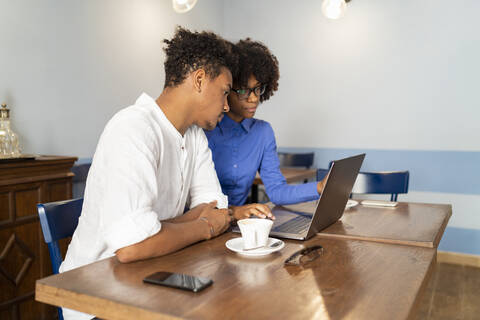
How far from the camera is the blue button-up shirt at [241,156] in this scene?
1990 millimetres

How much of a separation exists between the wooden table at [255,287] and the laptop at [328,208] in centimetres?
16

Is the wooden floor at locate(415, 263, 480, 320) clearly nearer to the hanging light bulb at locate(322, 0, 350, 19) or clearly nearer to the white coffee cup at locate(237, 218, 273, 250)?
the white coffee cup at locate(237, 218, 273, 250)

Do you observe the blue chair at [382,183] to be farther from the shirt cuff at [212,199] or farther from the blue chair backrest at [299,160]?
the blue chair backrest at [299,160]

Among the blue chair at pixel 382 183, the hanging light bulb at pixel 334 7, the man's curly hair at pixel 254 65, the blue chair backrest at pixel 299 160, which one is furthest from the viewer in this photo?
the blue chair backrest at pixel 299 160

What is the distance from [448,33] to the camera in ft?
12.0

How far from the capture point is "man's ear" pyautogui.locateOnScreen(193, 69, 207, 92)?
1385mm

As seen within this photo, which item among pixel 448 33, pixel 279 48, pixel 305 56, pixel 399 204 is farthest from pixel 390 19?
pixel 399 204

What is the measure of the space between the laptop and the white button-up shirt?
28cm

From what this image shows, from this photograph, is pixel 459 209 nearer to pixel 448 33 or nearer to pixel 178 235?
pixel 448 33

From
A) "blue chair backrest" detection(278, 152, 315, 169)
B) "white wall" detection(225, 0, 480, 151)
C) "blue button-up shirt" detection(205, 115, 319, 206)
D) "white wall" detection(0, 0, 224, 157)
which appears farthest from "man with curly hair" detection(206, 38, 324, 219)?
"white wall" detection(225, 0, 480, 151)

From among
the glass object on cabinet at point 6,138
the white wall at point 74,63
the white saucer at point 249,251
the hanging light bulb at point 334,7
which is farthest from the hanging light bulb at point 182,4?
the white saucer at point 249,251

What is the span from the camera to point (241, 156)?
2.00 m

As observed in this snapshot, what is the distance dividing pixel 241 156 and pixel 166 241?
37.5 inches

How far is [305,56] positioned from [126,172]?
3.58 meters
